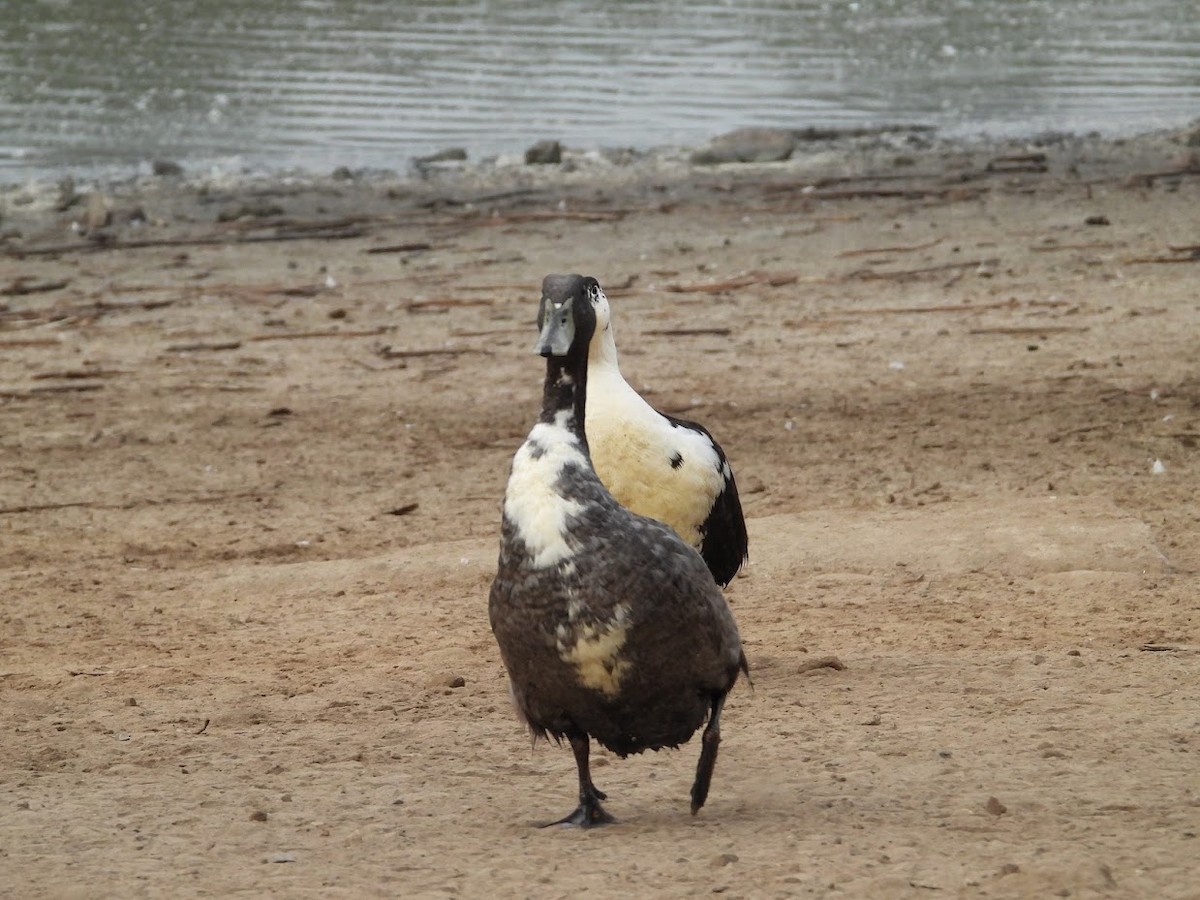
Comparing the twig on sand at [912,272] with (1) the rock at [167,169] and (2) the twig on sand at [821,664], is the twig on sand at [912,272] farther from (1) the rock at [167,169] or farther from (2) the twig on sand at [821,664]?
(1) the rock at [167,169]

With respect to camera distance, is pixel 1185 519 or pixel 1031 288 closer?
pixel 1185 519

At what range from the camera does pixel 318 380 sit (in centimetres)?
1170

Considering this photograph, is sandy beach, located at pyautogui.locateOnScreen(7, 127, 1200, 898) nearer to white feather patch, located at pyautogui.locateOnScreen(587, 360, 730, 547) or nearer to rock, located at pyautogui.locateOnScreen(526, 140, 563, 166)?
white feather patch, located at pyautogui.locateOnScreen(587, 360, 730, 547)

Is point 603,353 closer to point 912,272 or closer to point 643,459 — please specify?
point 643,459

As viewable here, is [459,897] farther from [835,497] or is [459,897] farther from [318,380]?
[318,380]

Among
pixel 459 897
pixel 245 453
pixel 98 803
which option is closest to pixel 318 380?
pixel 245 453

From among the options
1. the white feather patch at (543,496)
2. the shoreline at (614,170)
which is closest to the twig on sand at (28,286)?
the shoreline at (614,170)

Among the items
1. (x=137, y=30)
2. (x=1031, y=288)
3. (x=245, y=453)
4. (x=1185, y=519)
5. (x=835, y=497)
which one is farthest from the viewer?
(x=137, y=30)

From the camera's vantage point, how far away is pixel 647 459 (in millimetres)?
6469

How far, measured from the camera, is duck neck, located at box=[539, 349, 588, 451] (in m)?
5.29

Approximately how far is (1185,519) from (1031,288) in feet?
15.1

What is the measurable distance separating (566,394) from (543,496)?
43cm

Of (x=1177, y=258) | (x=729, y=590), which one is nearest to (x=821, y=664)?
(x=729, y=590)

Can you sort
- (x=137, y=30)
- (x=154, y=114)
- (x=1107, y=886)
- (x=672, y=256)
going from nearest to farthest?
(x=1107, y=886)
(x=672, y=256)
(x=154, y=114)
(x=137, y=30)
